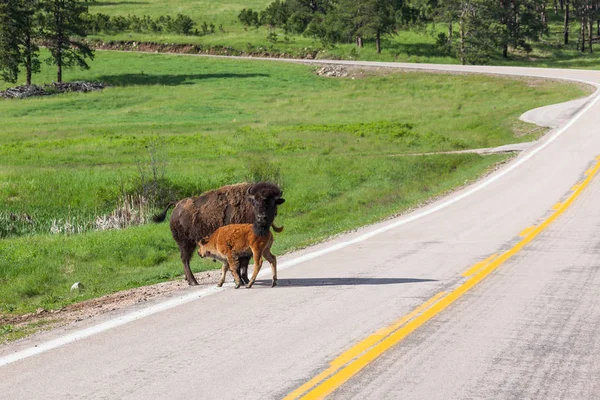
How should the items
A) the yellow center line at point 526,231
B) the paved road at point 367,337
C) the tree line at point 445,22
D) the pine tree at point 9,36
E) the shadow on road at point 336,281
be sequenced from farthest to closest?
the tree line at point 445,22 < the pine tree at point 9,36 < the yellow center line at point 526,231 < the shadow on road at point 336,281 < the paved road at point 367,337

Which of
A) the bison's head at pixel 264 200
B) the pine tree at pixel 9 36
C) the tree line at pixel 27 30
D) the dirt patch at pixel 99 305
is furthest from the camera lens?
Result: the tree line at pixel 27 30

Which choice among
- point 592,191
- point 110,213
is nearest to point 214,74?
point 110,213

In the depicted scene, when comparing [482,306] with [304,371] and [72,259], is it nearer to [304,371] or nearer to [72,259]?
[304,371]

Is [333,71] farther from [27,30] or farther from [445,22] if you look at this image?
[27,30]

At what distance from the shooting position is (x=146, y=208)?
2489 cm

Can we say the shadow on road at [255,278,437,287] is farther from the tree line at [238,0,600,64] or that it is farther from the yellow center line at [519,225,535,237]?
the tree line at [238,0,600,64]

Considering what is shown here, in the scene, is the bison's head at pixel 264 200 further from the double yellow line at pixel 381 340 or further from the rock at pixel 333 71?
the rock at pixel 333 71

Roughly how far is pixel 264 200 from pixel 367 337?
98.2 inches

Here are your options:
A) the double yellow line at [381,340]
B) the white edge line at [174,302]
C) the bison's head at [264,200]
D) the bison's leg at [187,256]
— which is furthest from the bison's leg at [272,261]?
the double yellow line at [381,340]

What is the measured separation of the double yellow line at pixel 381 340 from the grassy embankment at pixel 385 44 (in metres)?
69.1

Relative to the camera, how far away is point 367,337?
850 centimetres

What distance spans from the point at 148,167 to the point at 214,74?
46.0 meters

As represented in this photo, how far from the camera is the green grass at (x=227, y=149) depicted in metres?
19.4

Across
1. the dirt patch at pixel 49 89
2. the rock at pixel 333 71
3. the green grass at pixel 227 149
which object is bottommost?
the green grass at pixel 227 149
